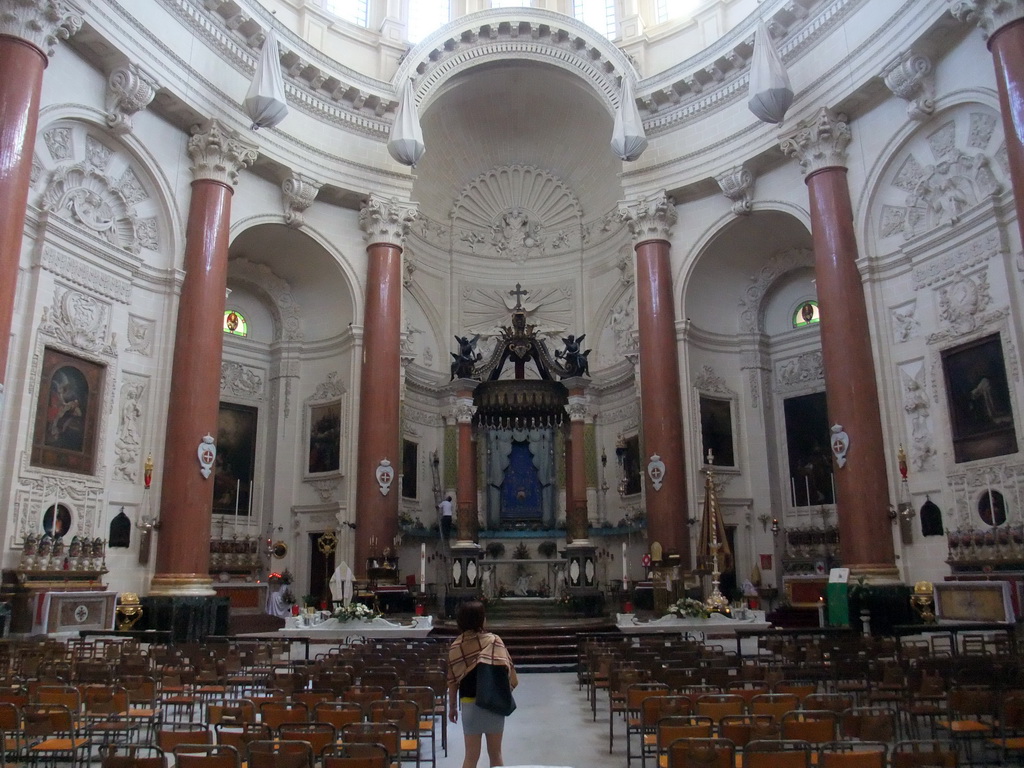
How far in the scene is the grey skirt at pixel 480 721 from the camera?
19.4 ft

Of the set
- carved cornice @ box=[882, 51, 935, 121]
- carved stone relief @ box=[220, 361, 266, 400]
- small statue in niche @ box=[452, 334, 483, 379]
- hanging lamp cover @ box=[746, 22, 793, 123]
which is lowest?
carved stone relief @ box=[220, 361, 266, 400]

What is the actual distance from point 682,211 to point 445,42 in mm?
8785

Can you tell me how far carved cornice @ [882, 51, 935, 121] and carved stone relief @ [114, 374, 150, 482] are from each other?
17.5m

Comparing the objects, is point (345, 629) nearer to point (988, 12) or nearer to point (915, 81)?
point (915, 81)

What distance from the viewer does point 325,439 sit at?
24.4 m

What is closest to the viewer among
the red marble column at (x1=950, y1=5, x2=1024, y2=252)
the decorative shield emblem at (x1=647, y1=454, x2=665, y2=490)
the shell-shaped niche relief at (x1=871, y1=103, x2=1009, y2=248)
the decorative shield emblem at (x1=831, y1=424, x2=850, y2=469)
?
the red marble column at (x1=950, y1=5, x2=1024, y2=252)

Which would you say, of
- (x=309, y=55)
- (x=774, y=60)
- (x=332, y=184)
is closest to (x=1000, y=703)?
(x=774, y=60)

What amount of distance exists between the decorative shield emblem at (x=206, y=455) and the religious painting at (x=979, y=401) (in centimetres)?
1557

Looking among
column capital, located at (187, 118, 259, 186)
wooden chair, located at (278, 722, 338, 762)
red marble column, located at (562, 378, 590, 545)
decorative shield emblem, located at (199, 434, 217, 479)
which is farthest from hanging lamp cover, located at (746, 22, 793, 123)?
wooden chair, located at (278, 722, 338, 762)

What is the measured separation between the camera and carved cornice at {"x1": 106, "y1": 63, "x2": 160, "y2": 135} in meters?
17.3

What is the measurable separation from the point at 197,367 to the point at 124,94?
5.86 meters

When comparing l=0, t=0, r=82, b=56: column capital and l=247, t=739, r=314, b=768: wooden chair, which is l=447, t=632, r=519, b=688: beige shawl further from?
l=0, t=0, r=82, b=56: column capital

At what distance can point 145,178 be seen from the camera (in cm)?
1877

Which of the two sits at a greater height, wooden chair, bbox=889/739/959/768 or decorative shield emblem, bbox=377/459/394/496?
decorative shield emblem, bbox=377/459/394/496
